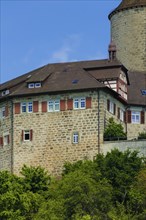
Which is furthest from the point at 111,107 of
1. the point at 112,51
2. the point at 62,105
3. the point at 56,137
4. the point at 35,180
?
the point at 35,180

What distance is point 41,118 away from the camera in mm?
110312

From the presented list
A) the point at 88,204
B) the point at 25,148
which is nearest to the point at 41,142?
the point at 25,148

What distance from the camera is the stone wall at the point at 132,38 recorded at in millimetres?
126188

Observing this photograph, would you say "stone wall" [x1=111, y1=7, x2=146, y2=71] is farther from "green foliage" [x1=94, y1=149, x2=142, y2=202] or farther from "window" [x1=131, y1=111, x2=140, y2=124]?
"green foliage" [x1=94, y1=149, x2=142, y2=202]

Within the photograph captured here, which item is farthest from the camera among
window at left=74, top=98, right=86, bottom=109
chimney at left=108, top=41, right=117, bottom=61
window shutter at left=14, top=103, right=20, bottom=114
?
chimney at left=108, top=41, right=117, bottom=61

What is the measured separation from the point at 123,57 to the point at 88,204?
1402 inches

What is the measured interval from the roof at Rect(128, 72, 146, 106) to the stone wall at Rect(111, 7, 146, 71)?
10.1 ft

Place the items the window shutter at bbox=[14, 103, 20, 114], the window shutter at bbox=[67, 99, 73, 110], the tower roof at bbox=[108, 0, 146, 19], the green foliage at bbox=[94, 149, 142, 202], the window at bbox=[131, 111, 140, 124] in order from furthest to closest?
the tower roof at bbox=[108, 0, 146, 19]
the window at bbox=[131, 111, 140, 124]
the window shutter at bbox=[14, 103, 20, 114]
the window shutter at bbox=[67, 99, 73, 110]
the green foliage at bbox=[94, 149, 142, 202]

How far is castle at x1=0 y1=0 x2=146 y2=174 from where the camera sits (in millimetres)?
108625

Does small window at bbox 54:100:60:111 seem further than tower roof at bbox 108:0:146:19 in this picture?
No

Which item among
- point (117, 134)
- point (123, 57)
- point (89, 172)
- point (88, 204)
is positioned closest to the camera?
point (88, 204)

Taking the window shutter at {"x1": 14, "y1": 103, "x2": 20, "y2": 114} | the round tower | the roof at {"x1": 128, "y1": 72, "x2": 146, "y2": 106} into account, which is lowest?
the window shutter at {"x1": 14, "y1": 103, "x2": 20, "y2": 114}

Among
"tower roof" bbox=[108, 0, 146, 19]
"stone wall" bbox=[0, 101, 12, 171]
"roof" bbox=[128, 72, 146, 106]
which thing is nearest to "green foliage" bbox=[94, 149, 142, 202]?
"stone wall" bbox=[0, 101, 12, 171]

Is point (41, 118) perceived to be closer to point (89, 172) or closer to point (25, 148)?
point (25, 148)
